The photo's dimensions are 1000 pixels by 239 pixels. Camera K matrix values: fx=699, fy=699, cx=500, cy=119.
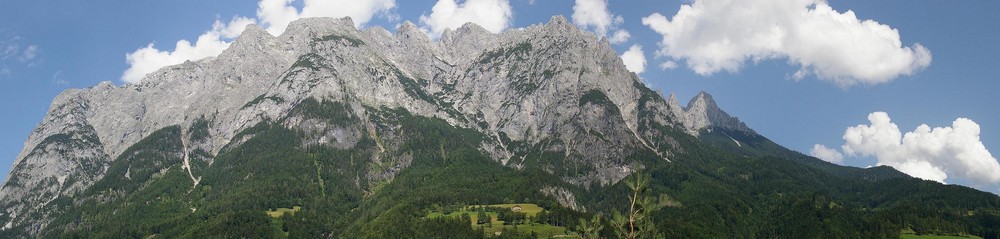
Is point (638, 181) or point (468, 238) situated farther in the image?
point (468, 238)

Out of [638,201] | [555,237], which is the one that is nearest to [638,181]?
[638,201]

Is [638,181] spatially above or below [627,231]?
above

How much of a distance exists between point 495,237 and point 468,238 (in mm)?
7714

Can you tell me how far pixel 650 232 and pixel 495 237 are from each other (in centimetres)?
16338

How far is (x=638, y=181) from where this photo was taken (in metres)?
36.8

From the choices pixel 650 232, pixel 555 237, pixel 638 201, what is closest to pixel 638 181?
pixel 638 201

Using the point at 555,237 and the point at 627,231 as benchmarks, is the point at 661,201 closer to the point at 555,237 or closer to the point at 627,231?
the point at 627,231

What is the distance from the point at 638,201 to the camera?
122 feet

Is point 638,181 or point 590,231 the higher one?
point 638,181

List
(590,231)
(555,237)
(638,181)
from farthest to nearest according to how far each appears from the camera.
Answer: (555,237) < (590,231) < (638,181)

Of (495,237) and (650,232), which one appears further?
(495,237)

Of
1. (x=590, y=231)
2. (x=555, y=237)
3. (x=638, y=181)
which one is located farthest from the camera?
(x=555, y=237)

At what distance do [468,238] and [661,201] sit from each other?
543 feet

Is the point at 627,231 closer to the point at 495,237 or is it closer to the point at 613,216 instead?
the point at 613,216
